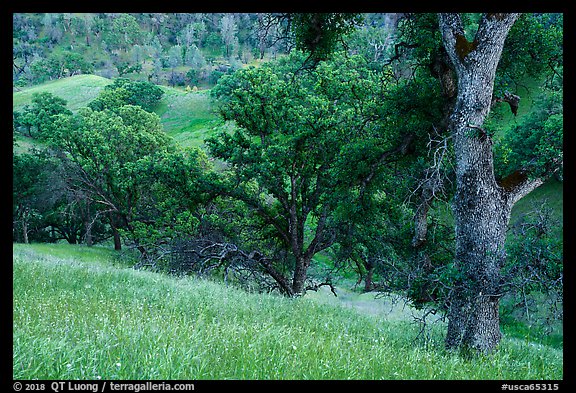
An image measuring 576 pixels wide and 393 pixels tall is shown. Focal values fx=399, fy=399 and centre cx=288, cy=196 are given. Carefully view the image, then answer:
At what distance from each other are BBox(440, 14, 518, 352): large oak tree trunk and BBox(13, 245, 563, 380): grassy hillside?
1.86ft

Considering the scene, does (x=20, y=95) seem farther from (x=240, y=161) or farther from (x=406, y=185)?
(x=406, y=185)

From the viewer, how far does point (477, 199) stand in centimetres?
725

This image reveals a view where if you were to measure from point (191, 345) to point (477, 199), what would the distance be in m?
5.51

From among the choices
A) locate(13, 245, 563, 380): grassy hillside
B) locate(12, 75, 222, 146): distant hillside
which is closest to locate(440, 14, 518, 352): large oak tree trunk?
locate(13, 245, 563, 380): grassy hillside

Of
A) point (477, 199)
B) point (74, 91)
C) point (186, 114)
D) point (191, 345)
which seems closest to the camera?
point (191, 345)

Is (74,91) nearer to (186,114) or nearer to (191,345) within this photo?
(186,114)

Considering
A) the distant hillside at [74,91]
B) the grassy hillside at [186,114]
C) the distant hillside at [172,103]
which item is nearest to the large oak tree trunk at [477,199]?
the grassy hillside at [186,114]

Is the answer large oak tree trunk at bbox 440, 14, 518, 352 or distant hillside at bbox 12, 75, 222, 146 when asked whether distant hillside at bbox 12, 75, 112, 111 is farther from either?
large oak tree trunk at bbox 440, 14, 518, 352

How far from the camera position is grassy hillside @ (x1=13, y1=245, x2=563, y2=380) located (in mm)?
3920

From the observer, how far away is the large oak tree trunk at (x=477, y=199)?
23.1 feet

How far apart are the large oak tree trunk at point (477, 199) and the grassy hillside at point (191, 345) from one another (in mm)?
568

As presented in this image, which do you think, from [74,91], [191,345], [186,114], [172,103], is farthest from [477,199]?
[74,91]

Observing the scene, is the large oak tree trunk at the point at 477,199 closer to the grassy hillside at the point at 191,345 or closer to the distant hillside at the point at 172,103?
the grassy hillside at the point at 191,345
